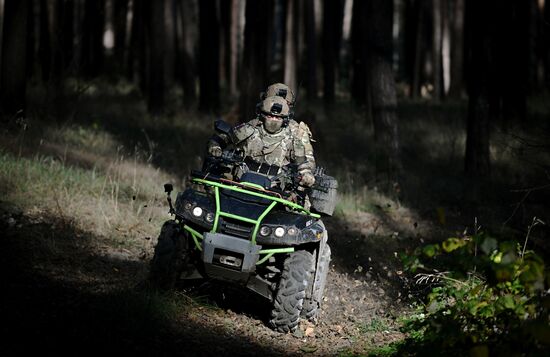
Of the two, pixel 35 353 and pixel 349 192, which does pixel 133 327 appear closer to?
pixel 35 353

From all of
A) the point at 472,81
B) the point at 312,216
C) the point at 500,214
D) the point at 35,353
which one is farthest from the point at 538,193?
the point at 35,353

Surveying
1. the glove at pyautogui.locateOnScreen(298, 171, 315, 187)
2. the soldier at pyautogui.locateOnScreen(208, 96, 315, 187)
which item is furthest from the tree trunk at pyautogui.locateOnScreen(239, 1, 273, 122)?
the glove at pyautogui.locateOnScreen(298, 171, 315, 187)

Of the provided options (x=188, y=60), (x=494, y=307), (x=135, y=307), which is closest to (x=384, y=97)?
(x=135, y=307)

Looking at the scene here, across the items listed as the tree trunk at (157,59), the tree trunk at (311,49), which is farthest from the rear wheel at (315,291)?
the tree trunk at (311,49)

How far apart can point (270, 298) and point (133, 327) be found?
153cm

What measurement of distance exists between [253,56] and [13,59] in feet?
18.1

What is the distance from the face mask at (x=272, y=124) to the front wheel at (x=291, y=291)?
1.62m

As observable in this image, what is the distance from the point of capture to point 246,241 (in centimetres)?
787

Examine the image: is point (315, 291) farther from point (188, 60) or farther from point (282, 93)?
point (188, 60)

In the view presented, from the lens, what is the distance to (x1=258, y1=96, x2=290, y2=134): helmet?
30.2ft

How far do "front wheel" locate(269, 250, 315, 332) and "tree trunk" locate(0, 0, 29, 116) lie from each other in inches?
340

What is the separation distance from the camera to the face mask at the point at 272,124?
925 centimetres

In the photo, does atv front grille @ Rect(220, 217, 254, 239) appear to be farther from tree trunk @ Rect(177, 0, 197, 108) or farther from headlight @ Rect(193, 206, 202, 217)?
tree trunk @ Rect(177, 0, 197, 108)

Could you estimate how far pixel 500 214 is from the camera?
15.3m
